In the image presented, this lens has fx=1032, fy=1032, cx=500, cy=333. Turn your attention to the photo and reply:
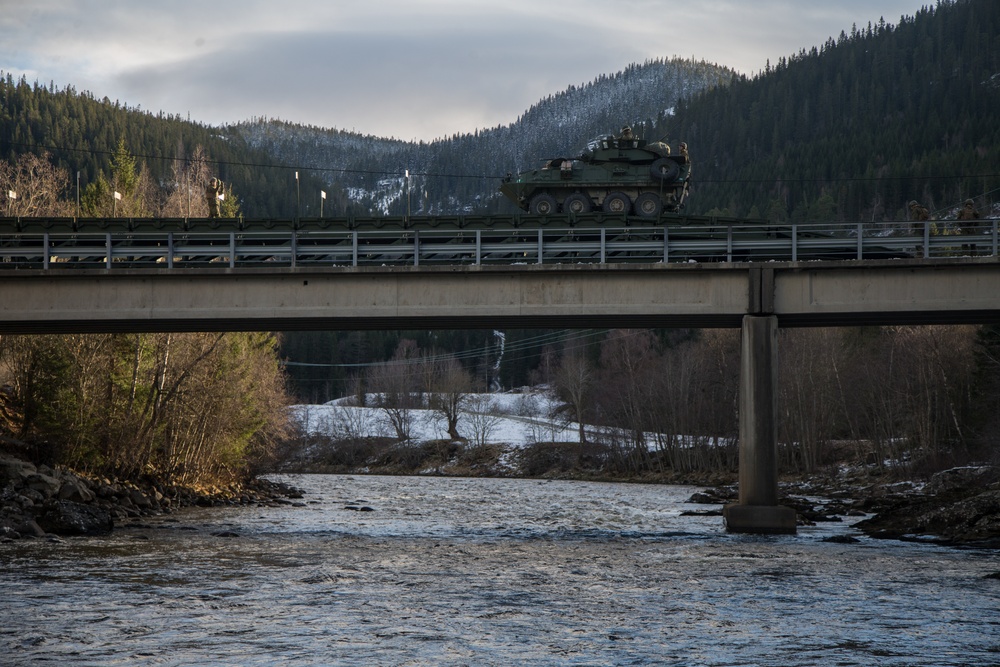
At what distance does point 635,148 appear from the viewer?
38219mm

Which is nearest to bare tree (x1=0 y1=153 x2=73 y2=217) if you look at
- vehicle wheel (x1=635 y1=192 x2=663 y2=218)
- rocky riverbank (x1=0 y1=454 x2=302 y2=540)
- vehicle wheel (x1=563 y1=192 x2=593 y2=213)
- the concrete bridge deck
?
rocky riverbank (x1=0 y1=454 x2=302 y2=540)

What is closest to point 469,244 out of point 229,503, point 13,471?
point 13,471

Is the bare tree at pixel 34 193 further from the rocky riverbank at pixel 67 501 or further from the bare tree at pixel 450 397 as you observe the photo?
the bare tree at pixel 450 397

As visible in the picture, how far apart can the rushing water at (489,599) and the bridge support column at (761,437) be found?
108 centimetres

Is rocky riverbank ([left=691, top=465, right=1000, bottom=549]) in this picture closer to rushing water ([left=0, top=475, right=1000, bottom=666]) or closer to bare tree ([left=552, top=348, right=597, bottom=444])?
rushing water ([left=0, top=475, right=1000, bottom=666])

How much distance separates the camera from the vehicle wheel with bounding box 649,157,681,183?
36.8 metres

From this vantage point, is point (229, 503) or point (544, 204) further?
point (229, 503)

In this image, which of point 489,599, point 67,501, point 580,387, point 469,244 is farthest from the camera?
point 580,387

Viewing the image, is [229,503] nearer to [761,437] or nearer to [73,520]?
[73,520]

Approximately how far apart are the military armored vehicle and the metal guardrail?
481 cm

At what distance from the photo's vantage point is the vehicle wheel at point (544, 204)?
124ft

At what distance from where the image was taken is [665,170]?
3688 centimetres

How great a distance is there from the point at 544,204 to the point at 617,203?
2864 mm

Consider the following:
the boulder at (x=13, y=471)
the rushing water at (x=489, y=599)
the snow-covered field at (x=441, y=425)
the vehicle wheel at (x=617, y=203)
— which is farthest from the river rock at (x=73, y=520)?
the snow-covered field at (x=441, y=425)
